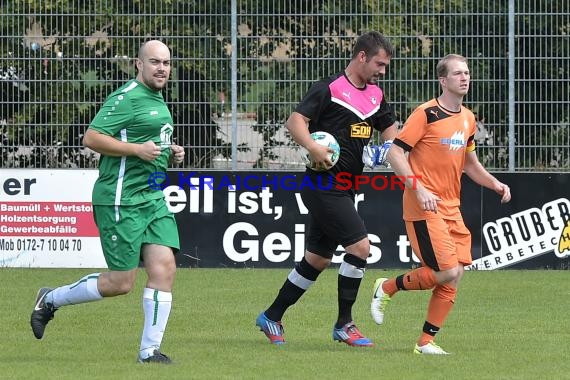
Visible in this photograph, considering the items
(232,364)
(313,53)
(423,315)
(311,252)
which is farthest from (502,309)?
(313,53)

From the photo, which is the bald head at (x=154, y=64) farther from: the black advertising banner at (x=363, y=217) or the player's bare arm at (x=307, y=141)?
the black advertising banner at (x=363, y=217)

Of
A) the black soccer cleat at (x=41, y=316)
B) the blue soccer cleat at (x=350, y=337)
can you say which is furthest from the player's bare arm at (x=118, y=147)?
the blue soccer cleat at (x=350, y=337)

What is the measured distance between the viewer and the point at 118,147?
323 inches

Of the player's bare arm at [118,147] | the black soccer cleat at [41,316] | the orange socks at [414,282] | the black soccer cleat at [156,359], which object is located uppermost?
the player's bare arm at [118,147]

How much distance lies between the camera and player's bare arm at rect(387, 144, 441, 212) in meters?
8.60

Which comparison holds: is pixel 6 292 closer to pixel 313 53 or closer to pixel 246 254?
pixel 246 254

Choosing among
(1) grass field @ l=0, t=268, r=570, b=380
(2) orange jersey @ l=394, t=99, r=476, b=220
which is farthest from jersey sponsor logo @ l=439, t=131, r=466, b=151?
(1) grass field @ l=0, t=268, r=570, b=380

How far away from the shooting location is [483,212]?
16047mm

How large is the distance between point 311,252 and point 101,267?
→ 6.97 meters

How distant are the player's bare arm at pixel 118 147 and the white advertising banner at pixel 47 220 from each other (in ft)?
26.3

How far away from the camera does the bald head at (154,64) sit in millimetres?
8289

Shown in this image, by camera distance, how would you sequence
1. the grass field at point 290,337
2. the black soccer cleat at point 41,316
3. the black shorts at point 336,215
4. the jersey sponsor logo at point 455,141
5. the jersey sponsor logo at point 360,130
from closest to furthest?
1. the grass field at point 290,337
2. the black soccer cleat at point 41,316
3. the jersey sponsor logo at point 455,141
4. the black shorts at point 336,215
5. the jersey sponsor logo at point 360,130

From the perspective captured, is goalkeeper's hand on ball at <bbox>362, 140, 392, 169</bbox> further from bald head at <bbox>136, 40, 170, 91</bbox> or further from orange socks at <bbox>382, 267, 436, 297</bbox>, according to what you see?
bald head at <bbox>136, 40, 170, 91</bbox>

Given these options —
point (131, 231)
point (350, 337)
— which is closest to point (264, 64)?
point (350, 337)
